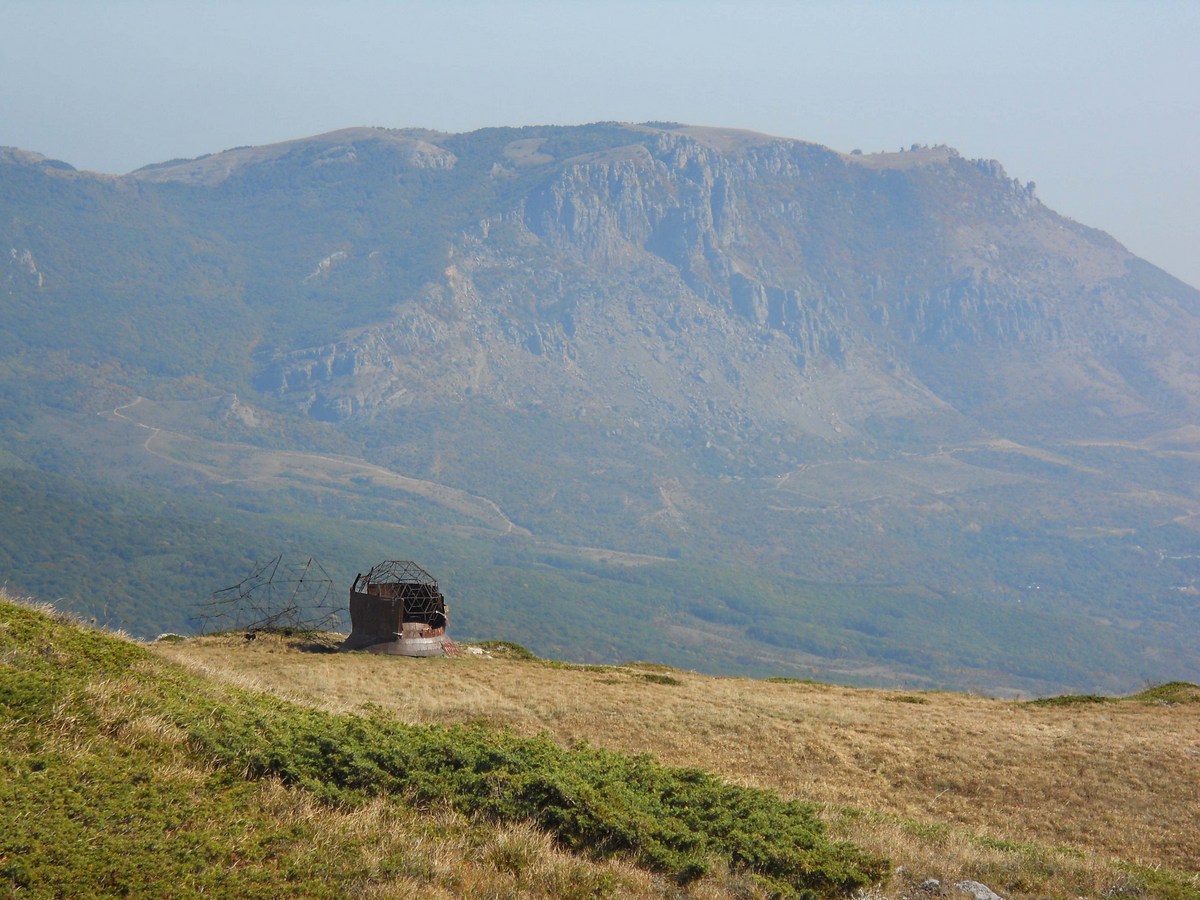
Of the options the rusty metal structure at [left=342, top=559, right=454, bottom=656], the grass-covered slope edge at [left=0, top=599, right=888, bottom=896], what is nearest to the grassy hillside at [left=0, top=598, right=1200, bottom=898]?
the grass-covered slope edge at [left=0, top=599, right=888, bottom=896]

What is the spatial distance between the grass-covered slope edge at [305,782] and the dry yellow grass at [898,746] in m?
2.54

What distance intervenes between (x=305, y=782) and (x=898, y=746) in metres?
21.0

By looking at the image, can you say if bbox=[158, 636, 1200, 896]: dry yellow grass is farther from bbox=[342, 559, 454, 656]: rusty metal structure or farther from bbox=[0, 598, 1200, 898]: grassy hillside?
bbox=[342, 559, 454, 656]: rusty metal structure

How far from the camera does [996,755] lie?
32.2 m

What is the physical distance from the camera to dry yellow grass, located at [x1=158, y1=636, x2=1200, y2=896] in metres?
21.6

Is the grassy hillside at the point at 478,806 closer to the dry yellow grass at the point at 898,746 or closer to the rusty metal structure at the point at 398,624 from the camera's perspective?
the dry yellow grass at the point at 898,746

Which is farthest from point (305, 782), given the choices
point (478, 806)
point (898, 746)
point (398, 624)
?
point (398, 624)

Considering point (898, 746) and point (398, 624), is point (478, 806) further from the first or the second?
point (398, 624)

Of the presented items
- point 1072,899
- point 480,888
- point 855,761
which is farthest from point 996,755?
point 480,888

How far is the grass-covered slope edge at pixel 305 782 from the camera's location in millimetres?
14484

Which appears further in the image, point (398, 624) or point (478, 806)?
point (398, 624)

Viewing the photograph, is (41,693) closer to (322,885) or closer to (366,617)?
(322,885)

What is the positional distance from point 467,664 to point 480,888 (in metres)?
32.1

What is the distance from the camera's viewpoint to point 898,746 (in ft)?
108
